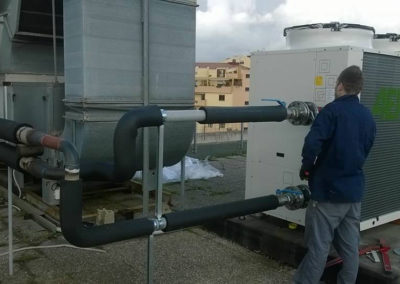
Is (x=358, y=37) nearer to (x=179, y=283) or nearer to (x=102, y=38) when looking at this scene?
(x=102, y=38)

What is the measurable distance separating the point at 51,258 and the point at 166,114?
6.86 ft

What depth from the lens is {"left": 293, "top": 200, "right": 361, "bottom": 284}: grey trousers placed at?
Answer: 3062 millimetres

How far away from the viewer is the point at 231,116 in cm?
303

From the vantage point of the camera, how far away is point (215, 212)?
121 inches

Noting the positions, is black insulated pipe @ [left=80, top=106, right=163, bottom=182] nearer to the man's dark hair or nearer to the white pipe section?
the white pipe section

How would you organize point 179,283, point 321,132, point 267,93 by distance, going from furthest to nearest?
point 267,93, point 179,283, point 321,132

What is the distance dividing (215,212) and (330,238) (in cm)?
86

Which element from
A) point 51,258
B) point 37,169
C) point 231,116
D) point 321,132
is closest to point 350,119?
point 321,132

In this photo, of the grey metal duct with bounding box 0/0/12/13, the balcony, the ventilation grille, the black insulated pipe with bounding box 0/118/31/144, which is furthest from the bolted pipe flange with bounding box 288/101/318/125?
the balcony

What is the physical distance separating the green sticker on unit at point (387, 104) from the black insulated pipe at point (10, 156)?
2.99 metres

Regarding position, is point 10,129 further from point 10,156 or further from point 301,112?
point 301,112

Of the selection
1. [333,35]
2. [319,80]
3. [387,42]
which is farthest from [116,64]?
[387,42]

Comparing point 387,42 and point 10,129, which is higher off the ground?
point 387,42

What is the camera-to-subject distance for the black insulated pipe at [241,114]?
2971 millimetres
